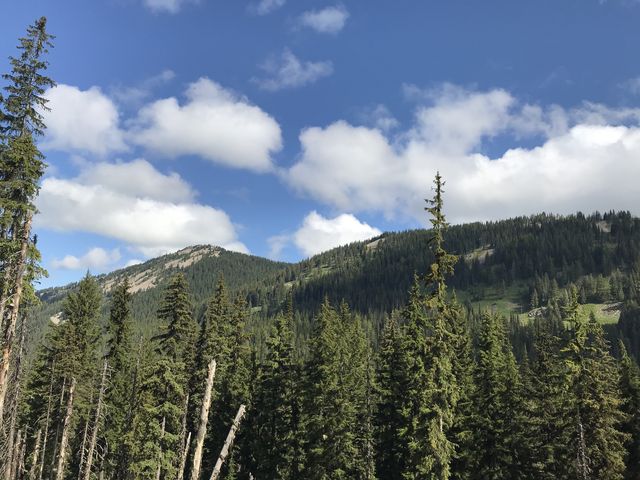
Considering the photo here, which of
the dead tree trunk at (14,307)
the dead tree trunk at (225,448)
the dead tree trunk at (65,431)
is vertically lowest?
the dead tree trunk at (65,431)

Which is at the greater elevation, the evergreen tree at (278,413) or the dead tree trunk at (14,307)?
the dead tree trunk at (14,307)

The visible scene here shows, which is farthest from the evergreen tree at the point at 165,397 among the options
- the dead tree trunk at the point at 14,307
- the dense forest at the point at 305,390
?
the dead tree trunk at the point at 14,307

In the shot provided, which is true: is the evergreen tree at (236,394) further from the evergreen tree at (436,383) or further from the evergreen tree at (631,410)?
the evergreen tree at (631,410)

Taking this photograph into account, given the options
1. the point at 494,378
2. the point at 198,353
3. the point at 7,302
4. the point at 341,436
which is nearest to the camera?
the point at 7,302

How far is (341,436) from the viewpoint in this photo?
37.6m

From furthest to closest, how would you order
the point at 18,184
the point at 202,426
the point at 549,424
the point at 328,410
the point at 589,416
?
1. the point at 549,424
2. the point at 328,410
3. the point at 589,416
4. the point at 18,184
5. the point at 202,426

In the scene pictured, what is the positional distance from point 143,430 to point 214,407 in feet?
50.7

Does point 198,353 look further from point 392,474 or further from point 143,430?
point 392,474

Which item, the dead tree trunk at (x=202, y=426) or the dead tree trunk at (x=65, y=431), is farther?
the dead tree trunk at (x=65, y=431)

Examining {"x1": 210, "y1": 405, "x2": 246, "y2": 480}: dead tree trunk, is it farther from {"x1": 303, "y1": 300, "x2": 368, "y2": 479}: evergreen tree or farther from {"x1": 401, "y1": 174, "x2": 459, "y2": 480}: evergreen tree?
{"x1": 303, "y1": 300, "x2": 368, "y2": 479}: evergreen tree

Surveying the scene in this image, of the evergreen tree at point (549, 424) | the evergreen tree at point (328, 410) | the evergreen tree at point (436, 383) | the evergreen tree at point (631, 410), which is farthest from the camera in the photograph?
the evergreen tree at point (631, 410)

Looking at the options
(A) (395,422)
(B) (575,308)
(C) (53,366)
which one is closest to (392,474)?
(A) (395,422)

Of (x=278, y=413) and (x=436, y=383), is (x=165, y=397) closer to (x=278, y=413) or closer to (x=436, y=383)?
(x=278, y=413)

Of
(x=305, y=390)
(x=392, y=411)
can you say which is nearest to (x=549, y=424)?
(x=392, y=411)
